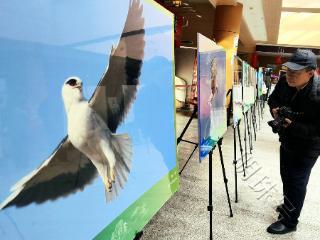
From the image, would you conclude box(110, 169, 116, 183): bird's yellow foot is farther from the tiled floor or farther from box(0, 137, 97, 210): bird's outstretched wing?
the tiled floor

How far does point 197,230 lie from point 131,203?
1.47 meters

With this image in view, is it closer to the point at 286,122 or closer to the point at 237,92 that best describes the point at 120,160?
the point at 286,122

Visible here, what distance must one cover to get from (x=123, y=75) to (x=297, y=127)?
65.4 inches

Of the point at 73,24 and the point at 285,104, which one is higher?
the point at 73,24

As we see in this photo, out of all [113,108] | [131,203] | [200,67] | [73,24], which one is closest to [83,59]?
[73,24]

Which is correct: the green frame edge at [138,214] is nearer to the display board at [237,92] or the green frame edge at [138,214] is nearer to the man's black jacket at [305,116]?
the man's black jacket at [305,116]

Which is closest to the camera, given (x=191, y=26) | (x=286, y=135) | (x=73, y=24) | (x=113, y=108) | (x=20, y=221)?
(x=20, y=221)

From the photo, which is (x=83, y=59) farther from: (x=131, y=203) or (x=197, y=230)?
(x=197, y=230)

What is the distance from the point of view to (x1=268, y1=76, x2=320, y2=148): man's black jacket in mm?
2148

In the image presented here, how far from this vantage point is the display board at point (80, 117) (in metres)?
0.59

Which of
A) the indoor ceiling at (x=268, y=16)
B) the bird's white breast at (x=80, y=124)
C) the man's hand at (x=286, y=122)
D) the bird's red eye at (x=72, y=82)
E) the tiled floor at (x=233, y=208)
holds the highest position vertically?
the indoor ceiling at (x=268, y=16)

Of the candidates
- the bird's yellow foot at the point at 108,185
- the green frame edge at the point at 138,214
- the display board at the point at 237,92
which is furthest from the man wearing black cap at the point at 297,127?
the bird's yellow foot at the point at 108,185

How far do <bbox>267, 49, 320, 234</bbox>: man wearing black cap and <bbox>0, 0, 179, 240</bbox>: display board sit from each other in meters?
1.34

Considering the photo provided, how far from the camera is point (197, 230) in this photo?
2320 millimetres
